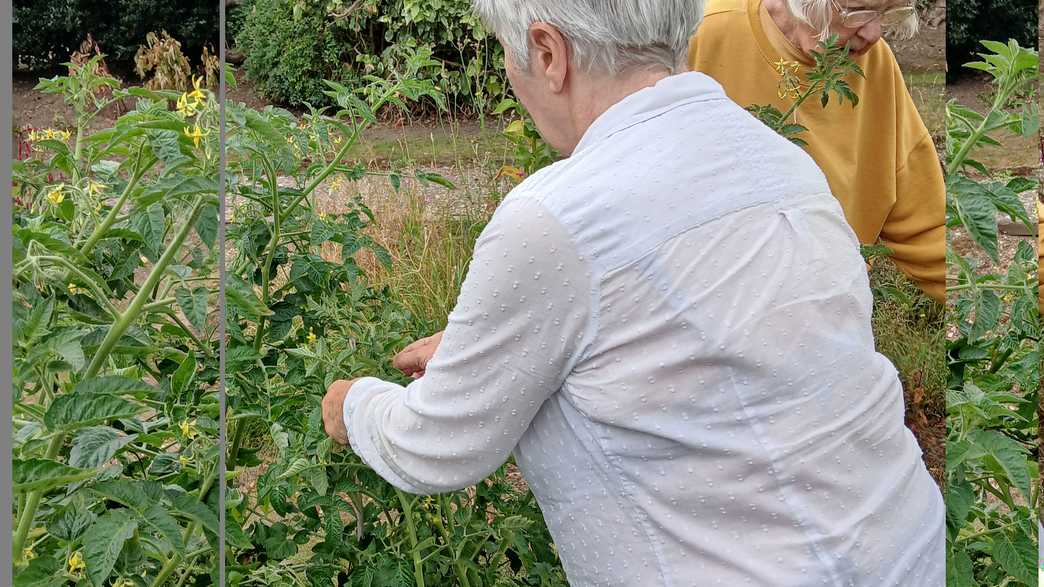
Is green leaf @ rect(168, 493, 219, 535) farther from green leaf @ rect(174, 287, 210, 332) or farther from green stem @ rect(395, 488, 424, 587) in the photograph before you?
green stem @ rect(395, 488, 424, 587)

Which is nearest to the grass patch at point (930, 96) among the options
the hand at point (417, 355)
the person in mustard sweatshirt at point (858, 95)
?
the person in mustard sweatshirt at point (858, 95)

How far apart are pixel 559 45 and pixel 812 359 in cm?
47

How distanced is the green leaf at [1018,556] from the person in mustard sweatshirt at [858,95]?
469 millimetres

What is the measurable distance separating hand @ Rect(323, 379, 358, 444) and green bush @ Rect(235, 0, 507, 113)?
2.06 ft

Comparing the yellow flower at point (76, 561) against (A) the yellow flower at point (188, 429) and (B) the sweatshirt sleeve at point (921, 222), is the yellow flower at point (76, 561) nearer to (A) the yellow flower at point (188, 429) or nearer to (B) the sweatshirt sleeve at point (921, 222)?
(A) the yellow flower at point (188, 429)

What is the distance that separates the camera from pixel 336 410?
158 centimetres

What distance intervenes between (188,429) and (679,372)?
665mm

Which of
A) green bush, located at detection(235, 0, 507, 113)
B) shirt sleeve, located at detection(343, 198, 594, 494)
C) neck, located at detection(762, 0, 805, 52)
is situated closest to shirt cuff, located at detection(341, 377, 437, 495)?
shirt sleeve, located at detection(343, 198, 594, 494)

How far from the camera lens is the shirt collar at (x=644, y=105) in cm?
133

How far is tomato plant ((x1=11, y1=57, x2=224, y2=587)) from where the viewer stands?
1250mm

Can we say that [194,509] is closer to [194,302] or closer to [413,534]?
[194,302]

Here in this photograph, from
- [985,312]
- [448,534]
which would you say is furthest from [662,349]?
[985,312]

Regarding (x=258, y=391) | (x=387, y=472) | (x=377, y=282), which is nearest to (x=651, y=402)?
(x=387, y=472)

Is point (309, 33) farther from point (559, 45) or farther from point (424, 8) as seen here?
point (559, 45)
